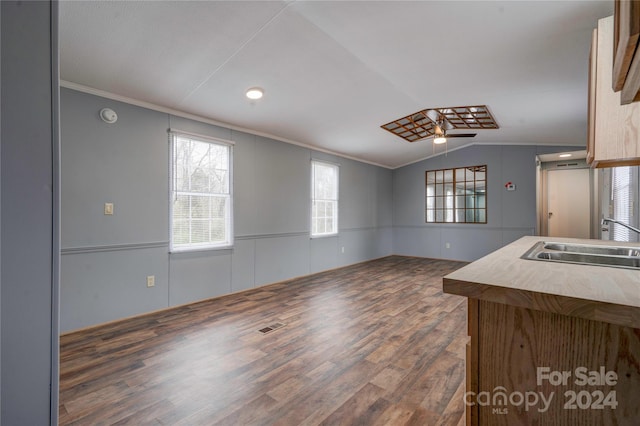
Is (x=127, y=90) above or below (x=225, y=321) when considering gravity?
above

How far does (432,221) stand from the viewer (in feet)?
23.4

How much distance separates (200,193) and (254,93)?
4.69 feet

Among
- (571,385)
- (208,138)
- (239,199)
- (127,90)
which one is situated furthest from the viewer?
(239,199)

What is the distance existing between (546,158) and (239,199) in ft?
21.1

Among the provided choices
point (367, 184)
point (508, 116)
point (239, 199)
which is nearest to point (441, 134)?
point (508, 116)

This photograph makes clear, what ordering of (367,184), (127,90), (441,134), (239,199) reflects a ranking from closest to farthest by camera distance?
1. (127,90)
2. (239,199)
3. (441,134)
4. (367,184)

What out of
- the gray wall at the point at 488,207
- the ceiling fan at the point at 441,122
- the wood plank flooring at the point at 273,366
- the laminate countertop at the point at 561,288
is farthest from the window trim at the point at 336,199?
the laminate countertop at the point at 561,288

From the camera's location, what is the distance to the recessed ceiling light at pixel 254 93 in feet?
10.2

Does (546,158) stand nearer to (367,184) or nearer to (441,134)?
(441,134)

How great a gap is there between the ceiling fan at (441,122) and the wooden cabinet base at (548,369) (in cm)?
368

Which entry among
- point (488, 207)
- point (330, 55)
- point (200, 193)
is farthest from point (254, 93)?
point (488, 207)

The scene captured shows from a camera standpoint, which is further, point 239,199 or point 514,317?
point 239,199

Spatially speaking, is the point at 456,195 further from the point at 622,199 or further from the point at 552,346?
the point at 552,346

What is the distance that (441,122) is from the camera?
485cm
